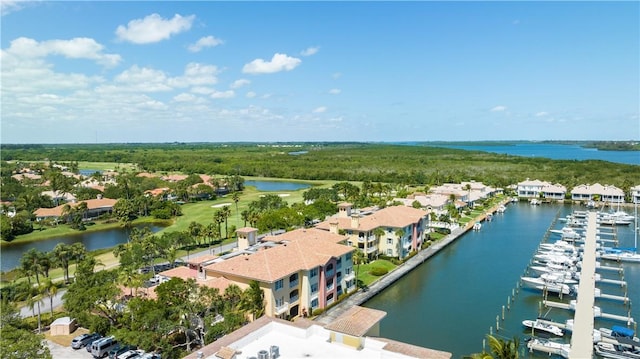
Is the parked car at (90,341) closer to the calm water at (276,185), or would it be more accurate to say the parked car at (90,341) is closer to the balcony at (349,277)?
the balcony at (349,277)

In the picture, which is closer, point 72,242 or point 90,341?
point 90,341

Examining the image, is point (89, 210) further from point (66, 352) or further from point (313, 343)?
point (313, 343)

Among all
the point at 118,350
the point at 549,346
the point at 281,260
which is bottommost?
the point at 549,346

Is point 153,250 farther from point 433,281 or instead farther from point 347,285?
point 433,281

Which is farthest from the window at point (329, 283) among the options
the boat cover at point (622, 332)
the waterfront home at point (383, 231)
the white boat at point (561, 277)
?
the white boat at point (561, 277)

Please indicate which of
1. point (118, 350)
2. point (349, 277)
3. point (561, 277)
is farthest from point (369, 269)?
point (118, 350)

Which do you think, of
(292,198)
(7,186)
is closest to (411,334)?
(292,198)
